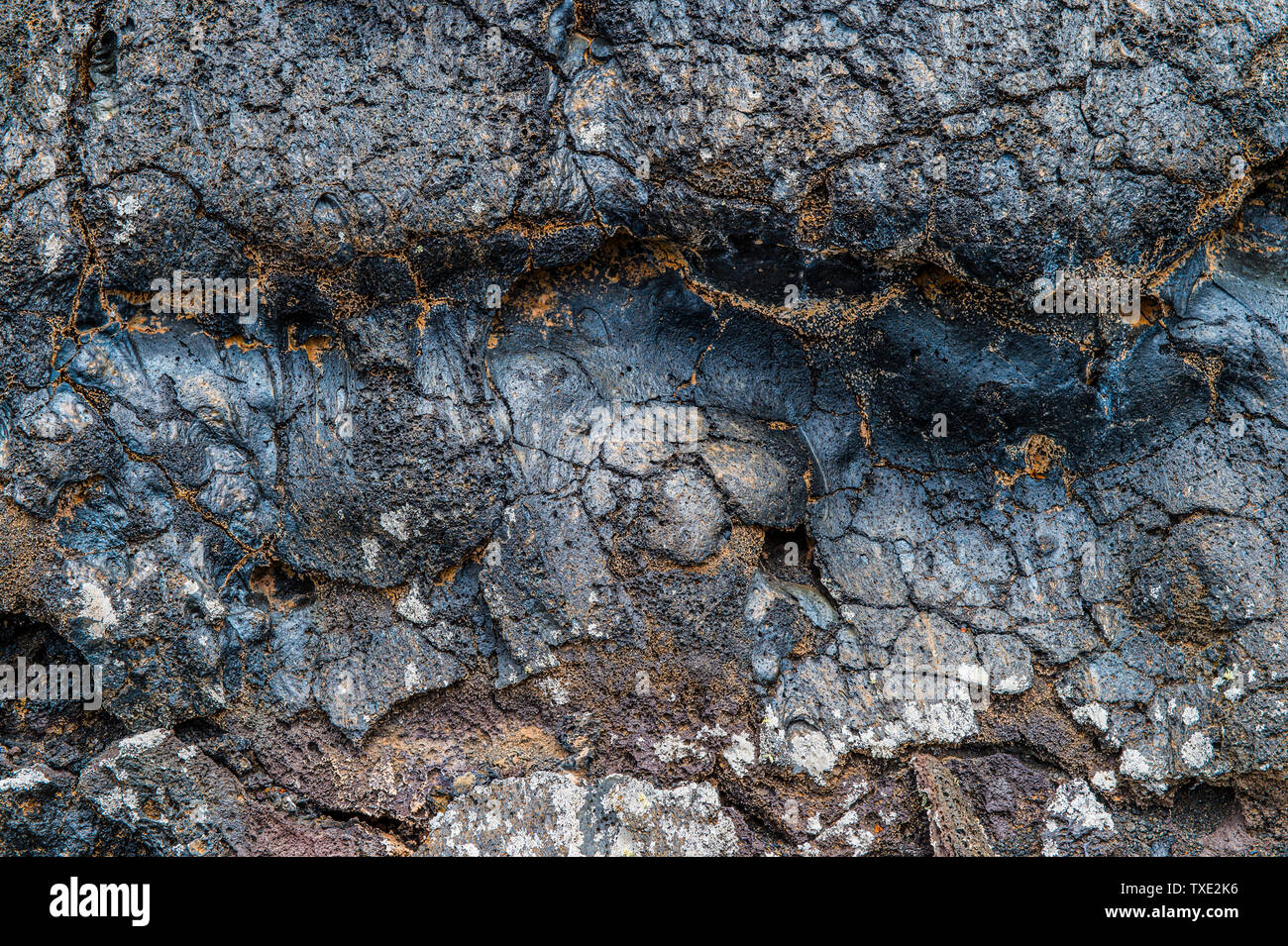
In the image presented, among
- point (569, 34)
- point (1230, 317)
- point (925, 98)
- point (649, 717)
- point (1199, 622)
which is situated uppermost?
point (569, 34)

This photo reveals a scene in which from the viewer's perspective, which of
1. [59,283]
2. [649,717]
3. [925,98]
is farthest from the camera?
[649,717]

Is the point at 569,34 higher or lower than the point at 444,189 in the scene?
higher

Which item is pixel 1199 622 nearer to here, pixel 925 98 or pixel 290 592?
pixel 925 98

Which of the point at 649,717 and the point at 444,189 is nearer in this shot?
the point at 444,189

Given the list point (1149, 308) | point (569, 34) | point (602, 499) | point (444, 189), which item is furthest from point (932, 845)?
point (569, 34)

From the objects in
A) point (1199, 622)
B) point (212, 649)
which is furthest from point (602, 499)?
point (1199, 622)

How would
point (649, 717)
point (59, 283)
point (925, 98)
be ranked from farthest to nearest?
point (649, 717), point (59, 283), point (925, 98)
